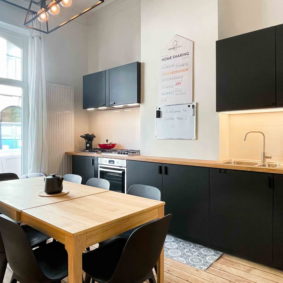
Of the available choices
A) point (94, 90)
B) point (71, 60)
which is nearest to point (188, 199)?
point (94, 90)

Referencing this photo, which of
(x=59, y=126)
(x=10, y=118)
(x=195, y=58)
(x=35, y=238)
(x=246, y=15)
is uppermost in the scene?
(x=246, y=15)

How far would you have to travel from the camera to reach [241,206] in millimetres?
2420

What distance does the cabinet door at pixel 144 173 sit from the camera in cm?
309

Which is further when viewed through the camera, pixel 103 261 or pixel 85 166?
pixel 85 166

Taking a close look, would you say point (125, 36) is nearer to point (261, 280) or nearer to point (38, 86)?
point (38, 86)

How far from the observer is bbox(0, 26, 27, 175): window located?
382 centimetres

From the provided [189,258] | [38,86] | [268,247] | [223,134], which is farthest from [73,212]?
[38,86]

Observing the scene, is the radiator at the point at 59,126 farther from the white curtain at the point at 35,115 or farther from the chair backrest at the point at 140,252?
the chair backrest at the point at 140,252

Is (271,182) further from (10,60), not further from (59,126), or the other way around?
(10,60)

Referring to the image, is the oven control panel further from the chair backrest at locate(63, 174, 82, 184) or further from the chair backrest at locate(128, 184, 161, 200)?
the chair backrest at locate(128, 184, 161, 200)

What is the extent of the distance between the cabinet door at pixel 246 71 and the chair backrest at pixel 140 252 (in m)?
1.72

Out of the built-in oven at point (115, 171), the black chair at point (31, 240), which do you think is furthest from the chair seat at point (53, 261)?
the built-in oven at point (115, 171)

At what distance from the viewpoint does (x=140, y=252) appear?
1.30 meters

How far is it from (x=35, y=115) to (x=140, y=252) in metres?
3.30
